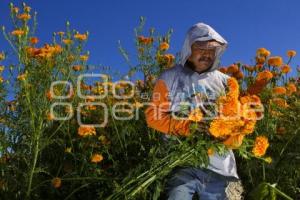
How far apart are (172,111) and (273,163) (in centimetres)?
133

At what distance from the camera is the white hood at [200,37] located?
3045 millimetres

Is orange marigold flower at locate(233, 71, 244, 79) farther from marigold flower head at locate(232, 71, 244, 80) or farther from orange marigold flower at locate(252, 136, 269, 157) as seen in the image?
orange marigold flower at locate(252, 136, 269, 157)

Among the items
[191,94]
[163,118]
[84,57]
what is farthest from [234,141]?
[84,57]

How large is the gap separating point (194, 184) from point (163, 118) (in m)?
0.42

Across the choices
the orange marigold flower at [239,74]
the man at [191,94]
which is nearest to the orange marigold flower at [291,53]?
the orange marigold flower at [239,74]

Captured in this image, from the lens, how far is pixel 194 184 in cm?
279

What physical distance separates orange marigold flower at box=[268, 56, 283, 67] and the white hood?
1.76 meters

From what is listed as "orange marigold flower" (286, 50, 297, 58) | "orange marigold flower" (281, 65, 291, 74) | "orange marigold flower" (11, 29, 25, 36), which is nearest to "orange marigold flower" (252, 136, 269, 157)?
"orange marigold flower" (11, 29, 25, 36)

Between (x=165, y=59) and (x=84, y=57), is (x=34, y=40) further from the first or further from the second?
(x=165, y=59)

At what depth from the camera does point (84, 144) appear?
12.0ft

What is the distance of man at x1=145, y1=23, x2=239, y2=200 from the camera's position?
9.01 ft

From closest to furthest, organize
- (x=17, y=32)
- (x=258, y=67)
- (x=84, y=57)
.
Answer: (x=17, y=32)
(x=84, y=57)
(x=258, y=67)

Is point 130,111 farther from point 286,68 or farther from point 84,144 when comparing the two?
point 286,68

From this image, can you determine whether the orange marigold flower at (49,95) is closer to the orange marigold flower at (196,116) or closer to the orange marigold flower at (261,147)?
the orange marigold flower at (196,116)
